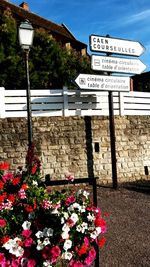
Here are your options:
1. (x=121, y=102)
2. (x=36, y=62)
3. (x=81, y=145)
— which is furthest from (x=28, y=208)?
(x=36, y=62)

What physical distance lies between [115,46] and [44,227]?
26.2 ft

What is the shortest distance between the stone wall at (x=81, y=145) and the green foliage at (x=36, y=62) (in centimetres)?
556

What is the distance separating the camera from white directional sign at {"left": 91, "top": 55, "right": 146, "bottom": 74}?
33.1ft

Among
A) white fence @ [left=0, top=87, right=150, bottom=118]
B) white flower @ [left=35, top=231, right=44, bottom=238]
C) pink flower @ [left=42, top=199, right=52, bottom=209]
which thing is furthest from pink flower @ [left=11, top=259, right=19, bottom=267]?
white fence @ [left=0, top=87, right=150, bottom=118]

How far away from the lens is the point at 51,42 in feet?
58.3

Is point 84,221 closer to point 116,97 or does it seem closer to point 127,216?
point 127,216

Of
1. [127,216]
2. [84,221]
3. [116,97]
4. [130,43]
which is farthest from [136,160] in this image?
[84,221]

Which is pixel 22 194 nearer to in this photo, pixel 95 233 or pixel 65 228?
pixel 65 228

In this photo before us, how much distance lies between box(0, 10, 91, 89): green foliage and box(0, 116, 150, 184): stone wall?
5.56 metres

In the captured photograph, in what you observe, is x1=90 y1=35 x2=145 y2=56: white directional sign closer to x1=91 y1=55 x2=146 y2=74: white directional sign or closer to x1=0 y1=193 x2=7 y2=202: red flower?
x1=91 y1=55 x2=146 y2=74: white directional sign

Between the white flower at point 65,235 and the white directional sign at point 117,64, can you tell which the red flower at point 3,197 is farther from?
the white directional sign at point 117,64

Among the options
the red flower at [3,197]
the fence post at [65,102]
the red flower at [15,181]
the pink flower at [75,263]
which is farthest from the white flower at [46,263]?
the fence post at [65,102]

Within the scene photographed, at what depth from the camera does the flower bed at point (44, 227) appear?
9.89ft

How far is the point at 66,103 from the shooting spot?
10375mm
